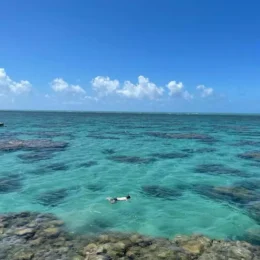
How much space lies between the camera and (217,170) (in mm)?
23562

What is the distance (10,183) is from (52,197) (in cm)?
425

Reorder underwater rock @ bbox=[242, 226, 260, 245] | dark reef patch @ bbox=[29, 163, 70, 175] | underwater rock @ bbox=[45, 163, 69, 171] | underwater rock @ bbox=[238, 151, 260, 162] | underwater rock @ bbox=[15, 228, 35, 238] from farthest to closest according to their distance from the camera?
underwater rock @ bbox=[238, 151, 260, 162] → underwater rock @ bbox=[45, 163, 69, 171] → dark reef patch @ bbox=[29, 163, 70, 175] → underwater rock @ bbox=[242, 226, 260, 245] → underwater rock @ bbox=[15, 228, 35, 238]

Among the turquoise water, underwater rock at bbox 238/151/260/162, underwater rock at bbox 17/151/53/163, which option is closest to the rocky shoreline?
the turquoise water

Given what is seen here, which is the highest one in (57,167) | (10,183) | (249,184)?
(249,184)

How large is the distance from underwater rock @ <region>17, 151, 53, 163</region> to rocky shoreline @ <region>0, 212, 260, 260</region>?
48.4 ft

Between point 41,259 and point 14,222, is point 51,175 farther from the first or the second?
point 41,259

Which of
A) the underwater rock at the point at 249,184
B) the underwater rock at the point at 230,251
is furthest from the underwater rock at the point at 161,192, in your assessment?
the underwater rock at the point at 230,251

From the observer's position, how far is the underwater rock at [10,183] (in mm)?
17509

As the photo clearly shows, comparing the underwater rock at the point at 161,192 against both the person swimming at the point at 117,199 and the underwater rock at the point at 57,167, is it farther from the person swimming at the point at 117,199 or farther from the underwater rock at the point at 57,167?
the underwater rock at the point at 57,167

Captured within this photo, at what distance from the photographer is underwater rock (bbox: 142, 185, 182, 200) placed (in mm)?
16919

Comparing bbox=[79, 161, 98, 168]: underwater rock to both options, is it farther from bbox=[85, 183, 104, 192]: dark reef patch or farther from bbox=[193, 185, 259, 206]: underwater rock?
bbox=[193, 185, 259, 206]: underwater rock

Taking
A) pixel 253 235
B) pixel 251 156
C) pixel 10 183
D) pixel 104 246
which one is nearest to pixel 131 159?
pixel 10 183

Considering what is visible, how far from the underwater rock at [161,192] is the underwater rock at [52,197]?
4729 mm

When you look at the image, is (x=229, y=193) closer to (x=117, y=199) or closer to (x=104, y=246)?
(x=117, y=199)
